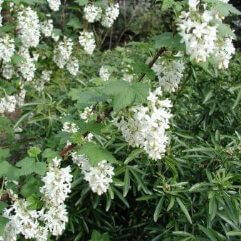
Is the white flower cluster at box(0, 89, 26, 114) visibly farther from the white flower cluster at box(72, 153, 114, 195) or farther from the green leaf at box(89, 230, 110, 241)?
the white flower cluster at box(72, 153, 114, 195)

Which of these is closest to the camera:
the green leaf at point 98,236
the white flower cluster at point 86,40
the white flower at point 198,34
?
the white flower at point 198,34

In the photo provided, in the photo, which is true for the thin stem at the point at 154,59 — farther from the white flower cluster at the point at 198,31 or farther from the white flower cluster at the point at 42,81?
the white flower cluster at the point at 42,81

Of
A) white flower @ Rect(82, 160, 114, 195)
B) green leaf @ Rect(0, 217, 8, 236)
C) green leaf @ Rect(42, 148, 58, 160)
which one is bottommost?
green leaf @ Rect(0, 217, 8, 236)

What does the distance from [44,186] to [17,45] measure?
2.06 m

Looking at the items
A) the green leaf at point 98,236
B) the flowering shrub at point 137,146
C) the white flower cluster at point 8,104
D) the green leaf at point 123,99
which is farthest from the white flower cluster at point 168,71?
the white flower cluster at point 8,104

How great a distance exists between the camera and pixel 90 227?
338 cm

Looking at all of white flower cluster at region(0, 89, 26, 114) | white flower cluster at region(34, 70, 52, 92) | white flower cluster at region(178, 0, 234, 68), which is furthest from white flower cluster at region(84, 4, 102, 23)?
white flower cluster at region(178, 0, 234, 68)

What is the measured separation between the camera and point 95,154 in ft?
7.59

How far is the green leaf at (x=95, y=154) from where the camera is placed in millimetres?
2283

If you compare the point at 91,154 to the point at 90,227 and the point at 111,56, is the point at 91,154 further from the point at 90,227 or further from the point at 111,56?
the point at 111,56

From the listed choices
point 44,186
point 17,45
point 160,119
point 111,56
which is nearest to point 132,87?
point 160,119

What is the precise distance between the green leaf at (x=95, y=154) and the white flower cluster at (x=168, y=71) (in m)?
0.41

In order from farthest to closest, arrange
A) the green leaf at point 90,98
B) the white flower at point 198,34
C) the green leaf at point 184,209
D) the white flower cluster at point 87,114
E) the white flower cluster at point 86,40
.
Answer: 1. the white flower cluster at point 86,40
2. the green leaf at point 184,209
3. the white flower cluster at point 87,114
4. the green leaf at point 90,98
5. the white flower at point 198,34

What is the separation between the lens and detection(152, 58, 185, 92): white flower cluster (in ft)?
7.89
